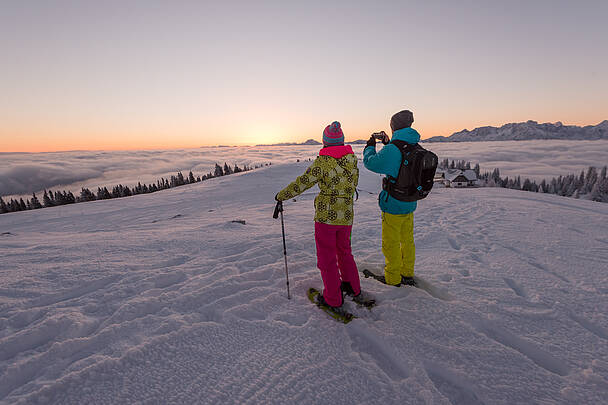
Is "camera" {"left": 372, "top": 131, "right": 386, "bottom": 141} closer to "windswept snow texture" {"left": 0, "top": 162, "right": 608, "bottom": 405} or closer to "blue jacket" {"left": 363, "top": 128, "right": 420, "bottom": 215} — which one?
"blue jacket" {"left": 363, "top": 128, "right": 420, "bottom": 215}

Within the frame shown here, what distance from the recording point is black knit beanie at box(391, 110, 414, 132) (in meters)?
3.85

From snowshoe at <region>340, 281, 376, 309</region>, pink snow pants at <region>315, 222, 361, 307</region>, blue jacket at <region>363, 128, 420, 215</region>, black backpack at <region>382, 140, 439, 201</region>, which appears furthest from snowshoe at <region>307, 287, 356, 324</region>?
black backpack at <region>382, 140, 439, 201</region>

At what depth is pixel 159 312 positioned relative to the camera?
337 cm

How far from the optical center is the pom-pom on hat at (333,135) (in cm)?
344

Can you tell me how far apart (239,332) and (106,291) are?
7.99ft

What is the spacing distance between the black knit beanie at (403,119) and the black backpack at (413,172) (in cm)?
30

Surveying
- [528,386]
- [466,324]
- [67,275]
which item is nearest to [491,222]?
[466,324]

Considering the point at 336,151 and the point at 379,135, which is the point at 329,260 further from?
the point at 379,135

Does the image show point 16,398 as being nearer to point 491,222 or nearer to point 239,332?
point 239,332

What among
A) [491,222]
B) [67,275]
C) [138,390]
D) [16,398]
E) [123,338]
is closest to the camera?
[16,398]

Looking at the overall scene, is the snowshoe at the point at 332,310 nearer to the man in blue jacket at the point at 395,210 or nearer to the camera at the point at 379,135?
the man in blue jacket at the point at 395,210

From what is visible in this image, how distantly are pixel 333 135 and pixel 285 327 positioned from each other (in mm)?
2682

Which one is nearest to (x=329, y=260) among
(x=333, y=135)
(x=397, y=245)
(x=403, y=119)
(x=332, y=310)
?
(x=332, y=310)

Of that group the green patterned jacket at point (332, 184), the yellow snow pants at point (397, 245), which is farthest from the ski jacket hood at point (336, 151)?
the yellow snow pants at point (397, 245)
